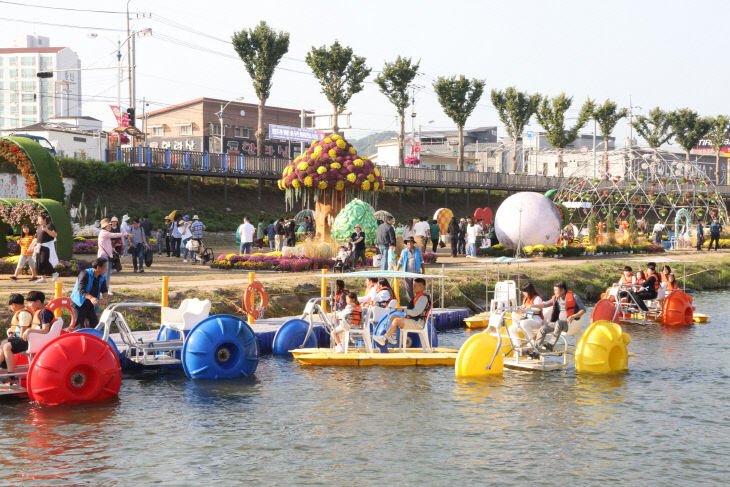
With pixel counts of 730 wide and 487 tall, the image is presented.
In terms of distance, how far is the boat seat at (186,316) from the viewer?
52.3 ft

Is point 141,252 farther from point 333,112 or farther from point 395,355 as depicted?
point 333,112

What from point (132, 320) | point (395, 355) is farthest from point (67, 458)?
point (132, 320)

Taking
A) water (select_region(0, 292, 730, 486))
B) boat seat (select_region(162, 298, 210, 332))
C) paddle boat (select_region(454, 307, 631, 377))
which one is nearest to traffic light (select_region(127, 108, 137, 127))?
boat seat (select_region(162, 298, 210, 332))

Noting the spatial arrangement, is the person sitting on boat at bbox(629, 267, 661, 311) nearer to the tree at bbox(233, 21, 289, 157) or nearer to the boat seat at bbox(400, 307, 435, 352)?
the boat seat at bbox(400, 307, 435, 352)

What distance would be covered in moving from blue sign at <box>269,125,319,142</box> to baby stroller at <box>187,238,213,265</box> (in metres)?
32.8

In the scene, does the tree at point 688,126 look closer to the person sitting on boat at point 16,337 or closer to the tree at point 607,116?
the tree at point 607,116

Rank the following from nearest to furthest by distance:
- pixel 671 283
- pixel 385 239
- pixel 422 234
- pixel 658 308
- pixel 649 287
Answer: pixel 658 308 < pixel 649 287 < pixel 671 283 < pixel 385 239 < pixel 422 234

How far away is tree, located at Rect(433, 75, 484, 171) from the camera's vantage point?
71.6 metres

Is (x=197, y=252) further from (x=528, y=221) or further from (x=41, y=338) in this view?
(x=41, y=338)

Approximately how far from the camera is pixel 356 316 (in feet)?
56.2

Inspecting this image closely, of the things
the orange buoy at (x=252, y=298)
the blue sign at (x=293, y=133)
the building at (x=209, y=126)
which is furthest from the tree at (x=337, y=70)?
the orange buoy at (x=252, y=298)

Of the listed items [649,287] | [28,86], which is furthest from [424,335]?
[28,86]

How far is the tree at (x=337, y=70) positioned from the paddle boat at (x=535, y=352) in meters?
49.4

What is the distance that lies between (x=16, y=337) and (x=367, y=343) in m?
6.40
